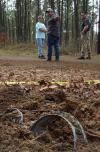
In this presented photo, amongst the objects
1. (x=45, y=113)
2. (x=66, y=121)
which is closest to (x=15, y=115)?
(x=45, y=113)

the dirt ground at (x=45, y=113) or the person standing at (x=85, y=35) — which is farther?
the person standing at (x=85, y=35)

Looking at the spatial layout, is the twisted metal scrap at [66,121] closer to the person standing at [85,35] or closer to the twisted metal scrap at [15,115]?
the twisted metal scrap at [15,115]

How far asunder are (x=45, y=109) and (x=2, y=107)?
0.65m

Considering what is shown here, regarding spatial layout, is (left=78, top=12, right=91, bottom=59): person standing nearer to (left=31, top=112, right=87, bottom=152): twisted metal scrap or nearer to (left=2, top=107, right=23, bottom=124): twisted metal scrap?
(left=2, top=107, right=23, bottom=124): twisted metal scrap

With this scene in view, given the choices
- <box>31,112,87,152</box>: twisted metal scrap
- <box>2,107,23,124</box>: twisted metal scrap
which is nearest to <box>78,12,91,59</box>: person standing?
<box>2,107,23,124</box>: twisted metal scrap

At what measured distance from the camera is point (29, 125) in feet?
18.3

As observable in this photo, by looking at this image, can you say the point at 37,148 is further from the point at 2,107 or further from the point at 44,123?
the point at 2,107

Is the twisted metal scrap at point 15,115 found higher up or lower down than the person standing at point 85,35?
lower down

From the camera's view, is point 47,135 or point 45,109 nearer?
point 47,135

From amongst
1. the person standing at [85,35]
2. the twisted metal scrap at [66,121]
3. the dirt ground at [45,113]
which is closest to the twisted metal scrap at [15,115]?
the dirt ground at [45,113]

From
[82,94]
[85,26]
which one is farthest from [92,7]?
[82,94]

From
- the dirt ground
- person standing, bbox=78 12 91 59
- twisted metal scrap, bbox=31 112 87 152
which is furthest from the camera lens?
person standing, bbox=78 12 91 59

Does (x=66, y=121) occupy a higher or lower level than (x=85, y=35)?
lower

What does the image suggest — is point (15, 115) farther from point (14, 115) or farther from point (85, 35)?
point (85, 35)
